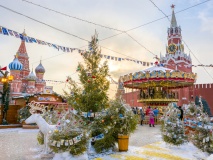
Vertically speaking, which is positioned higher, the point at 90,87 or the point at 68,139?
the point at 90,87

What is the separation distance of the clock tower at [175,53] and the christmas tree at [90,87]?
42649 mm

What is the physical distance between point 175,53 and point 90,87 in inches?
1822

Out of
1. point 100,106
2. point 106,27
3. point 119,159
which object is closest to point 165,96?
point 106,27

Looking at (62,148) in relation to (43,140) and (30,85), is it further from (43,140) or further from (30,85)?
(30,85)

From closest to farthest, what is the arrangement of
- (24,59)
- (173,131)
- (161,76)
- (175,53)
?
1. (173,131)
2. (161,76)
3. (24,59)
4. (175,53)

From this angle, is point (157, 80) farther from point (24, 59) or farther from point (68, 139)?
point (24, 59)

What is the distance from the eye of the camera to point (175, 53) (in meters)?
49.7

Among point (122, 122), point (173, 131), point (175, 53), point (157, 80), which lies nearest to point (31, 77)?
point (157, 80)

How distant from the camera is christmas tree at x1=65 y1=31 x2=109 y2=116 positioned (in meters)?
7.83

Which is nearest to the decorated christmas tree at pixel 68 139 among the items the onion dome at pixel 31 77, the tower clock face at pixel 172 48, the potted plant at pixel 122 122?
the potted plant at pixel 122 122

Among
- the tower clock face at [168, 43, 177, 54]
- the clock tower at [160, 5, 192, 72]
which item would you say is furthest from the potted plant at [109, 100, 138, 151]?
the tower clock face at [168, 43, 177, 54]

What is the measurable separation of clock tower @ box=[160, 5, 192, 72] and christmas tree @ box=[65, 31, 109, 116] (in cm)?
4265

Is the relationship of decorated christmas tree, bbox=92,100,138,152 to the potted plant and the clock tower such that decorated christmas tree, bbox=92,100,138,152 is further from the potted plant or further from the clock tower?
the clock tower

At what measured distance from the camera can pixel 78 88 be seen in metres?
7.99
